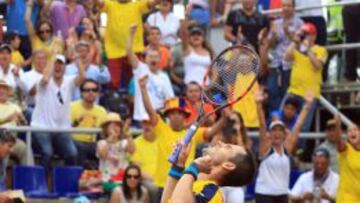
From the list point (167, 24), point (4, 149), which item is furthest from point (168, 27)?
point (4, 149)

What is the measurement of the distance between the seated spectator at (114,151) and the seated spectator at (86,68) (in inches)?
A: 51.6

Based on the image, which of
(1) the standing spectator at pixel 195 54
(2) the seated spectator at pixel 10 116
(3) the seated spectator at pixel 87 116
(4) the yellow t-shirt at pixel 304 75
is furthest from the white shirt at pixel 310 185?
(2) the seated spectator at pixel 10 116

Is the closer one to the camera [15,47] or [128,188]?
[128,188]

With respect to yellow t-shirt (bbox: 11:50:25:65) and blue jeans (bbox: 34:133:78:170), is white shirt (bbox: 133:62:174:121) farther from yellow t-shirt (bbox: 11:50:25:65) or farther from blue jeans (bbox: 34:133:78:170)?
yellow t-shirt (bbox: 11:50:25:65)

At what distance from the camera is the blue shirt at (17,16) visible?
55.1ft

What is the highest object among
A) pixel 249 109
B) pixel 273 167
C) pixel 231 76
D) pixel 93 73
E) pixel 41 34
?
pixel 41 34

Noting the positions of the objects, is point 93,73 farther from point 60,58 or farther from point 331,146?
point 331,146

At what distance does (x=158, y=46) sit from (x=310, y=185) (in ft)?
9.81

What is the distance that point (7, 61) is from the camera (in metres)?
15.2

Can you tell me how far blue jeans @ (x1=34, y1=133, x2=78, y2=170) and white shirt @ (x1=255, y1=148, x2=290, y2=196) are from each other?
2.11m

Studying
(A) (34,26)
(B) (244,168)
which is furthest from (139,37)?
(B) (244,168)

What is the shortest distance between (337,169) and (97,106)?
286 cm

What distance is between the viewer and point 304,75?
53.7 feet

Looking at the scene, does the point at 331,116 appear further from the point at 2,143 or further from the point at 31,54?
the point at 2,143
